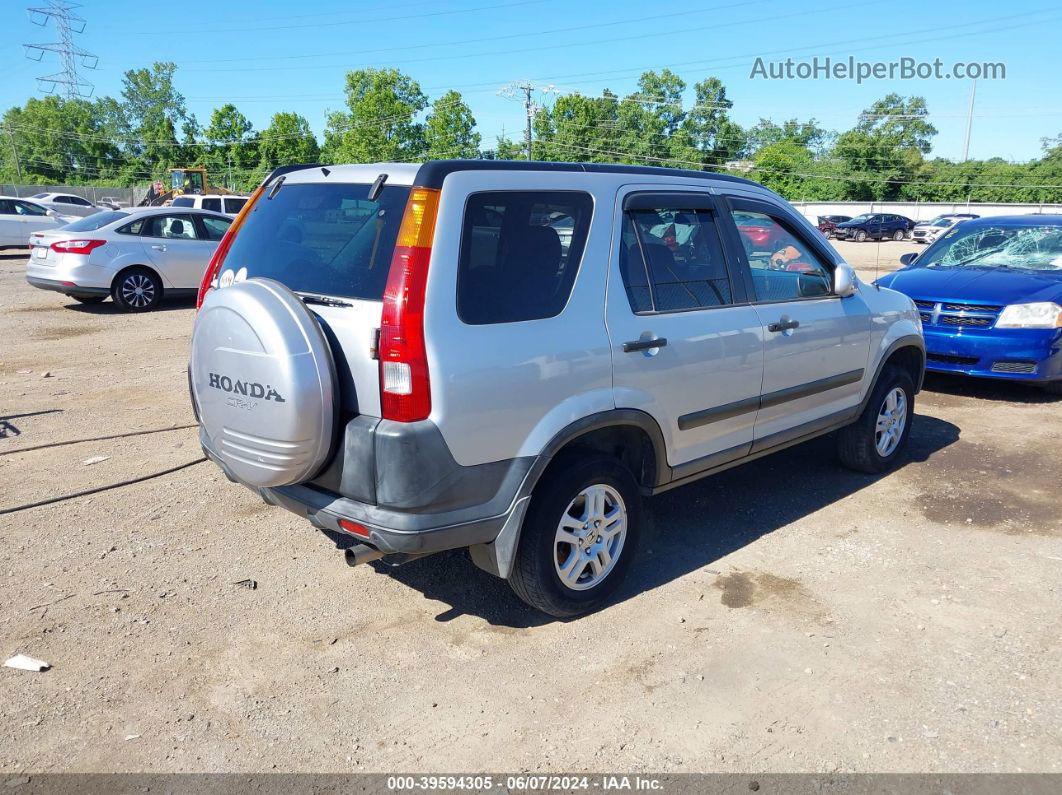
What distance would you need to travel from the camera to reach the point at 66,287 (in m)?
11.8

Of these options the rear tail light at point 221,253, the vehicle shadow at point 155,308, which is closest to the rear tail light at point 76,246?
the vehicle shadow at point 155,308

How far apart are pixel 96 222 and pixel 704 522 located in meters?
11.7

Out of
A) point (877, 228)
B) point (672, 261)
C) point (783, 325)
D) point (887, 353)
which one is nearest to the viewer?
point (672, 261)

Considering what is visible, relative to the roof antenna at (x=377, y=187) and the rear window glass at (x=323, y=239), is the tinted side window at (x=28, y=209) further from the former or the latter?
the roof antenna at (x=377, y=187)

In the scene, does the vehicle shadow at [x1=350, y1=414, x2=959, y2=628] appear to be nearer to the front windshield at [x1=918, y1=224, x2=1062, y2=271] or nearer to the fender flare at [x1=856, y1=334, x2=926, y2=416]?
the fender flare at [x1=856, y1=334, x2=926, y2=416]

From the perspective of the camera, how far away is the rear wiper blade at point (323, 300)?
315 centimetres

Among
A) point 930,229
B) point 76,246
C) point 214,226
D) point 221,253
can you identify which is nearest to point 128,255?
point 76,246

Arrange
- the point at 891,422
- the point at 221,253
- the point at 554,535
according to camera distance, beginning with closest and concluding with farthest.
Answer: the point at 554,535 < the point at 221,253 < the point at 891,422

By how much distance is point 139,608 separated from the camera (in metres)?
3.74

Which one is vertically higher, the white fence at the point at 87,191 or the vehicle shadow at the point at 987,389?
the white fence at the point at 87,191

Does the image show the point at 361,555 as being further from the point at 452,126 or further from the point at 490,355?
the point at 452,126

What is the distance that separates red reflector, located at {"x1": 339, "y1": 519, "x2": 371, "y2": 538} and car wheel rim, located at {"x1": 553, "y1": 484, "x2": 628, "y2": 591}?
828mm

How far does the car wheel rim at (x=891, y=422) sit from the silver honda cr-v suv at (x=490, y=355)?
158 cm

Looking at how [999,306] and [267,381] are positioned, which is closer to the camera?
[267,381]
